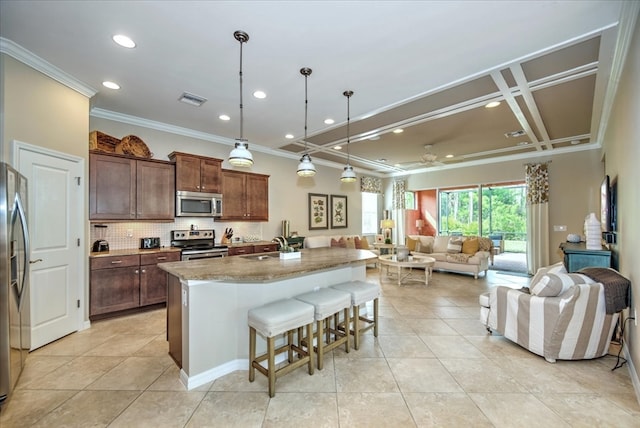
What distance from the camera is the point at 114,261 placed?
3.59 meters

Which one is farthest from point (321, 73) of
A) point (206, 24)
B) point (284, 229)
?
point (284, 229)

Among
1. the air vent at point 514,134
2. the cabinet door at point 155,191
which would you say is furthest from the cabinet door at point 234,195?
the air vent at point 514,134

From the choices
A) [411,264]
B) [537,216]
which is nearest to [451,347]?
[411,264]

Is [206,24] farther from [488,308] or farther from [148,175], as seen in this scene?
[488,308]

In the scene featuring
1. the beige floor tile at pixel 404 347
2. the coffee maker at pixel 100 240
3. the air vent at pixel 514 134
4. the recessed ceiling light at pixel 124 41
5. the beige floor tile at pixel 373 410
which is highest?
the recessed ceiling light at pixel 124 41

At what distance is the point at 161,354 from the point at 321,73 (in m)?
3.44

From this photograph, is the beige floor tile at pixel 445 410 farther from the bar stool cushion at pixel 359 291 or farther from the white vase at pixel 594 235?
the white vase at pixel 594 235

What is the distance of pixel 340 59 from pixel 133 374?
140 inches

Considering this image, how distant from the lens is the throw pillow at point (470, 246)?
20.8 feet

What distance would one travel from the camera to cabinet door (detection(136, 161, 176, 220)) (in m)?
4.05

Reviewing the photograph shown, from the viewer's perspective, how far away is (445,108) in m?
3.92

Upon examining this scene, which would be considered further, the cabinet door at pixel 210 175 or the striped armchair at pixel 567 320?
the cabinet door at pixel 210 175

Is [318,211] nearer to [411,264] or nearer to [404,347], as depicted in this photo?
[411,264]

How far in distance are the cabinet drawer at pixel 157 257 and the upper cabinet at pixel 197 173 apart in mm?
1092
